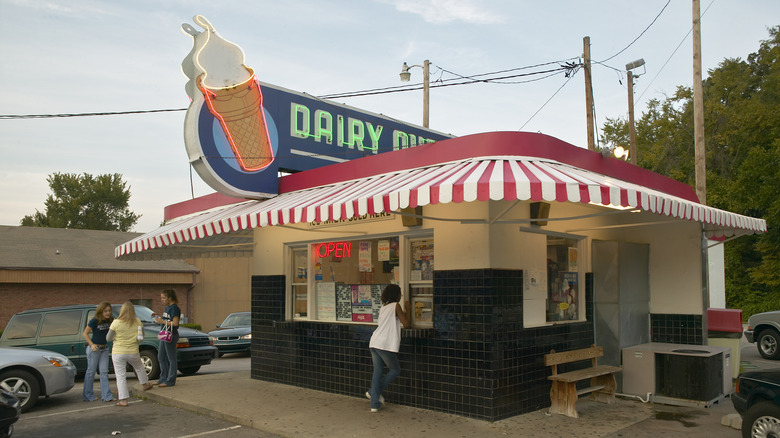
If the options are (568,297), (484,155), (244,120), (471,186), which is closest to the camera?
(471,186)

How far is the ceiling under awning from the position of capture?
6.01 metres

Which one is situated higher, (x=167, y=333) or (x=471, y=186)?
(x=471, y=186)

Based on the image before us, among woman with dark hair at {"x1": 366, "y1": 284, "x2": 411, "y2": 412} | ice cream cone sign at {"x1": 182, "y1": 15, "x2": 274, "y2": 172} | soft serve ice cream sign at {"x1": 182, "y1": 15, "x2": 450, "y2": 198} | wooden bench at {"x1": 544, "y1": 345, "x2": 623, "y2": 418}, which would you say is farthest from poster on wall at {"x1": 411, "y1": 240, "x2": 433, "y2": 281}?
ice cream cone sign at {"x1": 182, "y1": 15, "x2": 274, "y2": 172}

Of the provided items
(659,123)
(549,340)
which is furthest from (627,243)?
(659,123)

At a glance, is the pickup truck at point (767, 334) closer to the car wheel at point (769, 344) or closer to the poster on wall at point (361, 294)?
the car wheel at point (769, 344)

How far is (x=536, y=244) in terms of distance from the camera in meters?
A: 8.57

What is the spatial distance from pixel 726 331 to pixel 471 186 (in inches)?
254

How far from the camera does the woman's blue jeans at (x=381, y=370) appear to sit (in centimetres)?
789

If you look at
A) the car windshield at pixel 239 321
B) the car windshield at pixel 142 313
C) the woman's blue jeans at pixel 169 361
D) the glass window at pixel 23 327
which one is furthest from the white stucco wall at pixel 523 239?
the car windshield at pixel 239 321

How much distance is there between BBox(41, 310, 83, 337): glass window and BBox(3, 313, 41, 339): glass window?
0.55 feet

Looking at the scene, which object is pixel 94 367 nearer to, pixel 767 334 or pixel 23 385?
pixel 23 385

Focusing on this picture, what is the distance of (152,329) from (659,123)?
30024mm

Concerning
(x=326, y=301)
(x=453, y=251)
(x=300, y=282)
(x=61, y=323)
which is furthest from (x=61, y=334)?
(x=453, y=251)

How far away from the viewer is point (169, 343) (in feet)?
Answer: 34.5
